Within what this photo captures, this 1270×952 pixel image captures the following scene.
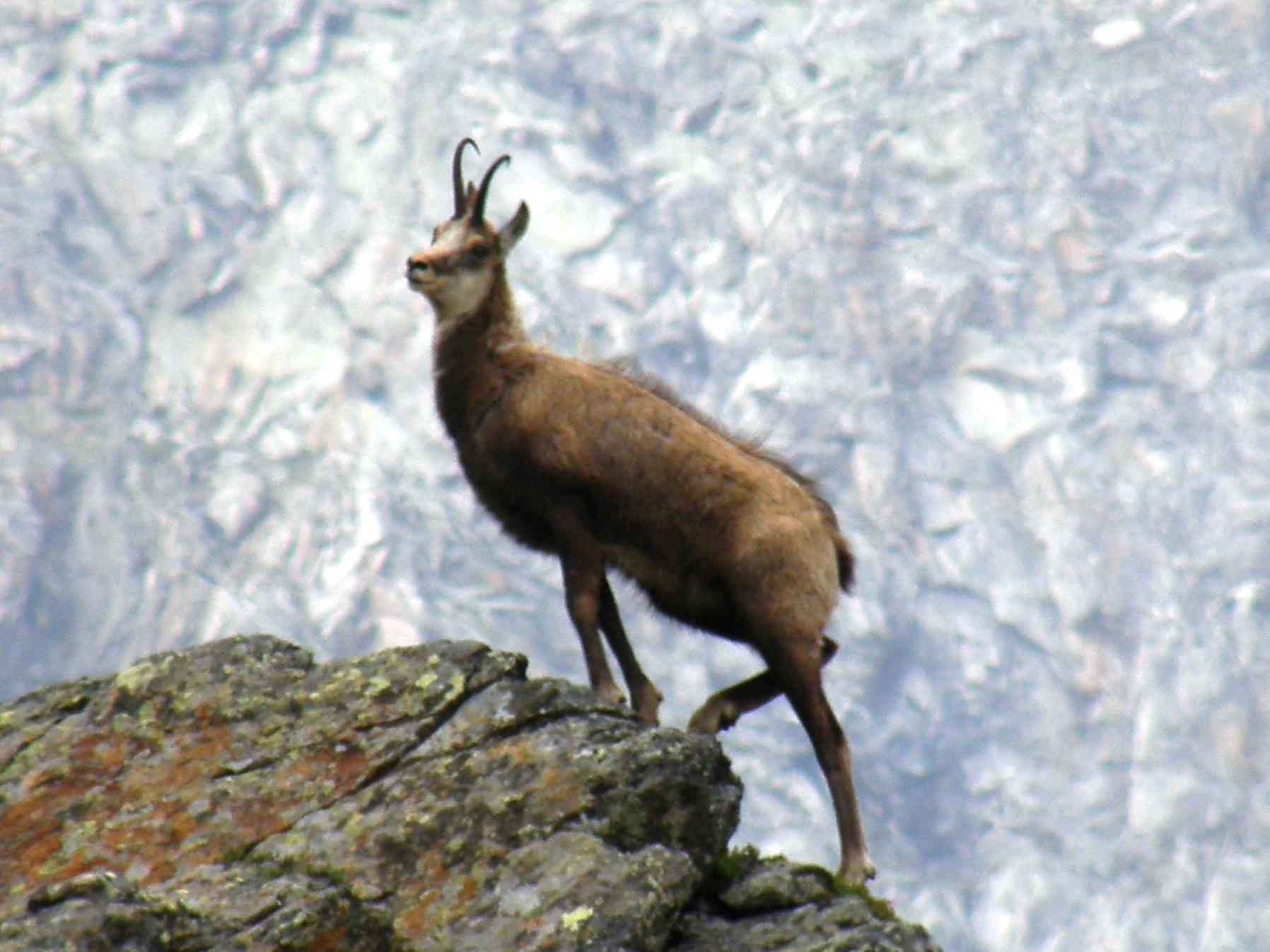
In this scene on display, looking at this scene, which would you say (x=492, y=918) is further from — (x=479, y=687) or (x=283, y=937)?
(x=479, y=687)

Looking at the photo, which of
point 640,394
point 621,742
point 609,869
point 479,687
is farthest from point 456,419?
point 609,869

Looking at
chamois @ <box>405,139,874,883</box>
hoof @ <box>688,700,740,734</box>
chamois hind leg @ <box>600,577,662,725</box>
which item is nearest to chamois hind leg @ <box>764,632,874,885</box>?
chamois @ <box>405,139,874,883</box>

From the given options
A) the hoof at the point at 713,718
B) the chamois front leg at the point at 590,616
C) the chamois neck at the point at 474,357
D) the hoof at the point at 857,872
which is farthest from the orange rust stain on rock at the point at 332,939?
the chamois neck at the point at 474,357

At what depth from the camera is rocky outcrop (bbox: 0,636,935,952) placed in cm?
982

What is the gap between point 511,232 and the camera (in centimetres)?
1441

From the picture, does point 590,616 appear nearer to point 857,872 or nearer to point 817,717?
point 817,717

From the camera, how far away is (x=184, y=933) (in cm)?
929

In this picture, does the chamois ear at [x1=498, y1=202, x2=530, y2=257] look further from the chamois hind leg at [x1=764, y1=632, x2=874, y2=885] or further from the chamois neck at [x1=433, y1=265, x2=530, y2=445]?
the chamois hind leg at [x1=764, y1=632, x2=874, y2=885]

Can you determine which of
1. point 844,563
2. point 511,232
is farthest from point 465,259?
point 844,563

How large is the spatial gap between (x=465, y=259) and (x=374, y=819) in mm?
5283

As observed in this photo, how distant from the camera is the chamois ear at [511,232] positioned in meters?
14.4

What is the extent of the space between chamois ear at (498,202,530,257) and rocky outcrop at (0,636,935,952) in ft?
12.6

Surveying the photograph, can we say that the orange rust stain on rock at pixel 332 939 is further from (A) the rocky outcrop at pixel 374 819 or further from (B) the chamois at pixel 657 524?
(B) the chamois at pixel 657 524

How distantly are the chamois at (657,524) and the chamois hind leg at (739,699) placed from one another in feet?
0.06
